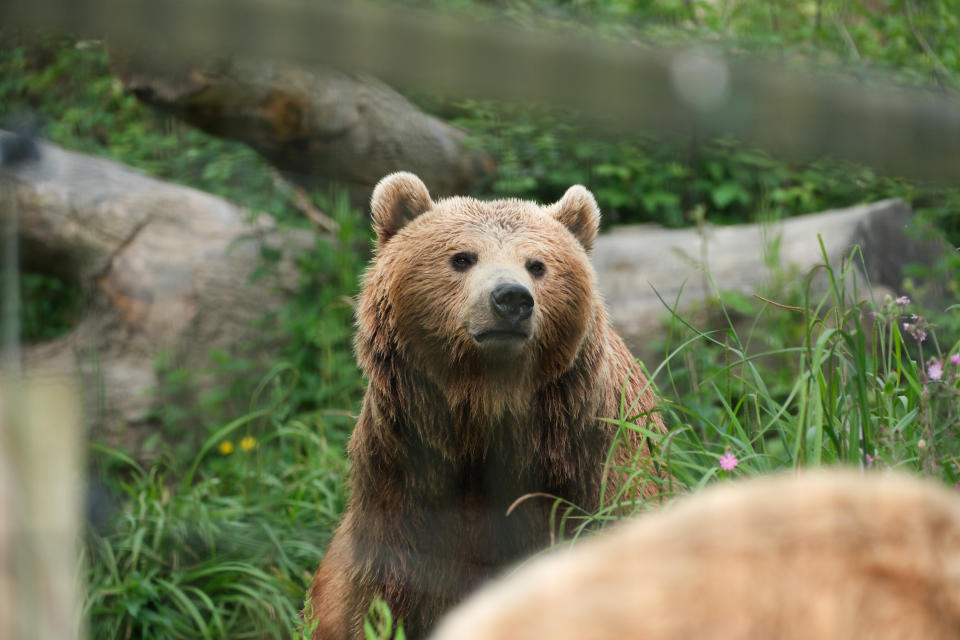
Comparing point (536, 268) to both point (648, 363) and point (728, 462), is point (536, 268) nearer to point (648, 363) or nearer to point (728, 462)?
point (728, 462)

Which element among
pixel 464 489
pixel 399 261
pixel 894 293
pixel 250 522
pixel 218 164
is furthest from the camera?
pixel 218 164

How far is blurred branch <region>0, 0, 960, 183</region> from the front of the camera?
1247mm

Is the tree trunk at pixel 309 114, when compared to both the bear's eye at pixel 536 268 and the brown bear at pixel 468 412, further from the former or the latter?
the bear's eye at pixel 536 268

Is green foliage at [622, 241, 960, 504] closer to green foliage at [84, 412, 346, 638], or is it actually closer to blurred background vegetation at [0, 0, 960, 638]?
blurred background vegetation at [0, 0, 960, 638]

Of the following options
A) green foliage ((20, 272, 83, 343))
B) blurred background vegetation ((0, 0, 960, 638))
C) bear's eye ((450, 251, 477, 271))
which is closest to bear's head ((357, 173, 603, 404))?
bear's eye ((450, 251, 477, 271))

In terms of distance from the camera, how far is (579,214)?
308cm

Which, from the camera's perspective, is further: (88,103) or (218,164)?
(88,103)

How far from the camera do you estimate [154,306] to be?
17.4 feet

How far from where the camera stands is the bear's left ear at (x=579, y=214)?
308 centimetres

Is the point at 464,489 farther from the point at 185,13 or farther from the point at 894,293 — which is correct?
the point at 894,293

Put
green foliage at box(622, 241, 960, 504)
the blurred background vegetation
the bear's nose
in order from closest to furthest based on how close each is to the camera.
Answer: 1. green foliage at box(622, 241, 960, 504)
2. the blurred background vegetation
3. the bear's nose

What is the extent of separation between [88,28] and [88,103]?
20.6 feet

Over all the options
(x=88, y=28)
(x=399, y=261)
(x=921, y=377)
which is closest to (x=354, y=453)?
(x=399, y=261)

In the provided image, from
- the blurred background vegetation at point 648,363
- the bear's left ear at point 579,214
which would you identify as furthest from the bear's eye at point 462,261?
the blurred background vegetation at point 648,363
